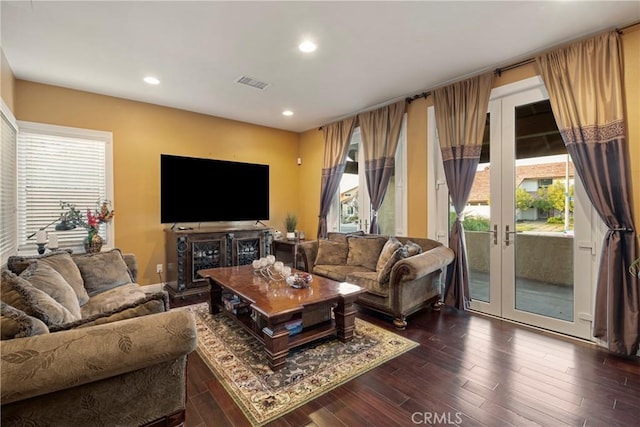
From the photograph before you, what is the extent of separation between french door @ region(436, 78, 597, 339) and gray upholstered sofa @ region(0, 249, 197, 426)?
3.36 meters

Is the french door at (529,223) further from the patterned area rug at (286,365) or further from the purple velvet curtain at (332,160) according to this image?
the purple velvet curtain at (332,160)

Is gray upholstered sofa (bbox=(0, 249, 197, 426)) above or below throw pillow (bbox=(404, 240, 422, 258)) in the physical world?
below

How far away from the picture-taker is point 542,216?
314cm

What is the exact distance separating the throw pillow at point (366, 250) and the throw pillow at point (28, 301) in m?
3.13

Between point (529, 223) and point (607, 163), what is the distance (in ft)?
2.88

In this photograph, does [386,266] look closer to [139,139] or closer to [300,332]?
[300,332]

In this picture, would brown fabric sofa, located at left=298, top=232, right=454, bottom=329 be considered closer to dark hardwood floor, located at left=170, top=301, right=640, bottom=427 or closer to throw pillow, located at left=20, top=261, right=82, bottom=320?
dark hardwood floor, located at left=170, top=301, right=640, bottom=427

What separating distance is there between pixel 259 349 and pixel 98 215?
289 cm

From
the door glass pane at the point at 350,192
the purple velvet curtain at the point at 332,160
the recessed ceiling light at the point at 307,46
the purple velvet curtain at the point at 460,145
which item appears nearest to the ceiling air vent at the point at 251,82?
the recessed ceiling light at the point at 307,46

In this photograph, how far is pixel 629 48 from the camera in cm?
256

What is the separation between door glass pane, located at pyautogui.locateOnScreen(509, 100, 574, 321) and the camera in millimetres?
3016

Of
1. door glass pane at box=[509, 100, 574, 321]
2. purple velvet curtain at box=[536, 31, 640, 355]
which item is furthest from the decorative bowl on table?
purple velvet curtain at box=[536, 31, 640, 355]

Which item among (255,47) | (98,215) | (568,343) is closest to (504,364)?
(568,343)

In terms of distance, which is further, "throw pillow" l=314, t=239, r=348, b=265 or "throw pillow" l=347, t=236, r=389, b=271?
"throw pillow" l=314, t=239, r=348, b=265
